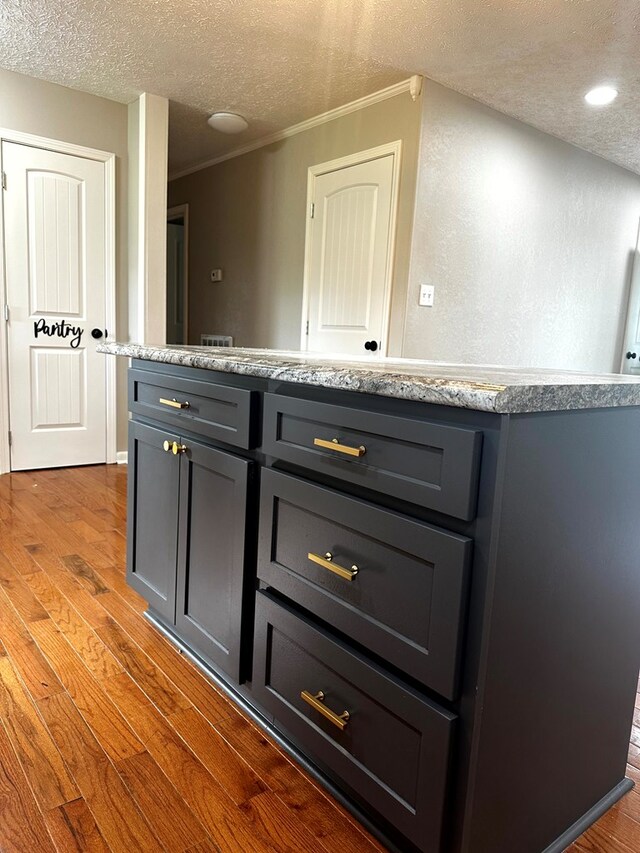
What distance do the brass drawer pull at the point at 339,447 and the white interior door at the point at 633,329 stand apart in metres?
4.63

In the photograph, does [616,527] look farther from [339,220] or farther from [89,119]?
[89,119]

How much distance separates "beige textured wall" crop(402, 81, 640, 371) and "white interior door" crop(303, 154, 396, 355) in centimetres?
23

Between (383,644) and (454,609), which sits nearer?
(454,609)

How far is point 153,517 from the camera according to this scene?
5.74 feet

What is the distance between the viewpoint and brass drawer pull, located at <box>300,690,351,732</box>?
Answer: 110 cm

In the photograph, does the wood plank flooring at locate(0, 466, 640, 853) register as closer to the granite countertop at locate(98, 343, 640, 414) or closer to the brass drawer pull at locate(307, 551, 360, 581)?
the brass drawer pull at locate(307, 551, 360, 581)

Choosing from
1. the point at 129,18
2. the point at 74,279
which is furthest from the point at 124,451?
the point at 129,18

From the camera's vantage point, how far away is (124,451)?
13.8 feet

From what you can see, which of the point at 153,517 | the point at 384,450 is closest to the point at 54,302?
the point at 153,517

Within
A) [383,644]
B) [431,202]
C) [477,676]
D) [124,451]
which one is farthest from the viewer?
[124,451]

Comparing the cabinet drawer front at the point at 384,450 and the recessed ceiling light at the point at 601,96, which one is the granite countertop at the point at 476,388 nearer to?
the cabinet drawer front at the point at 384,450

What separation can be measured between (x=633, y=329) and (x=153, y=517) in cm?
458

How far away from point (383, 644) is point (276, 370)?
563 mm

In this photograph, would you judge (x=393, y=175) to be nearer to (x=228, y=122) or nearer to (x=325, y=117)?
(x=325, y=117)
